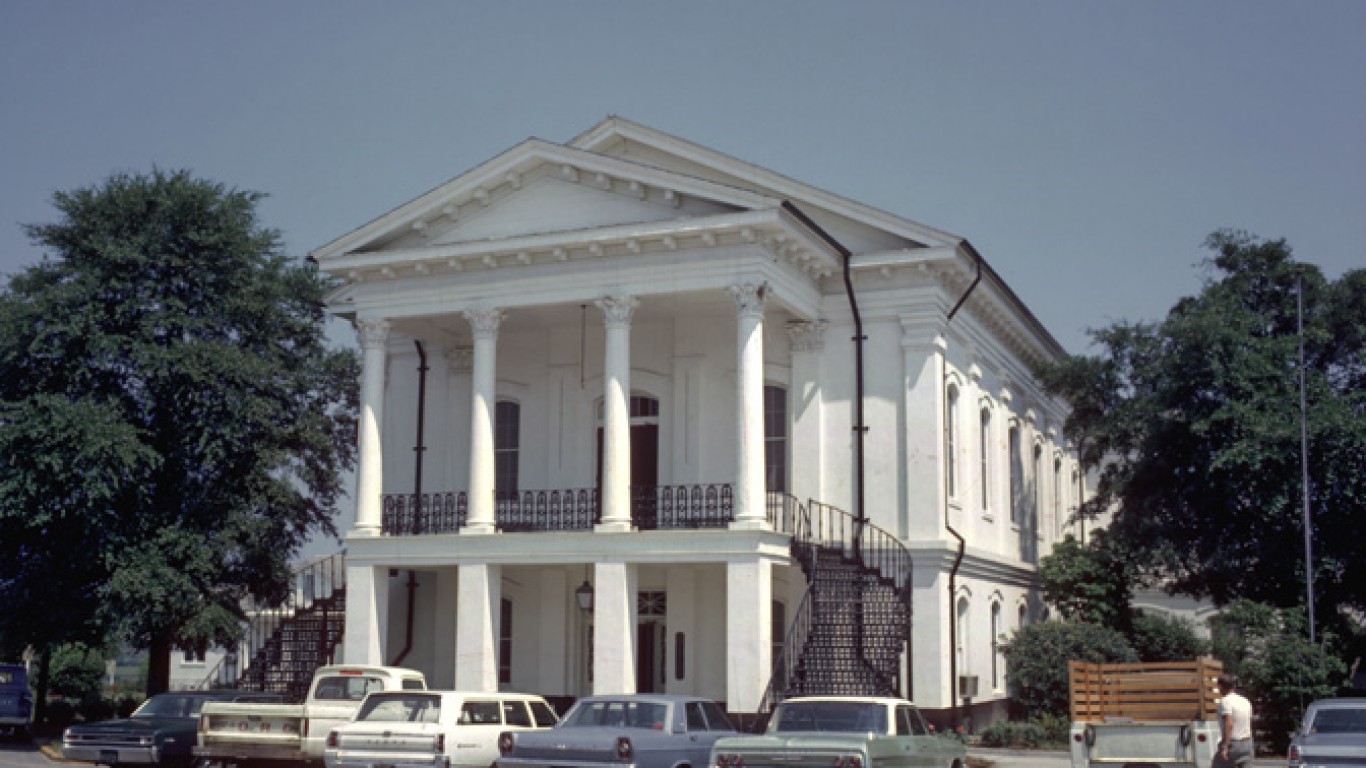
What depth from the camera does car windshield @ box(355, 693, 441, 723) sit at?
59.7 feet

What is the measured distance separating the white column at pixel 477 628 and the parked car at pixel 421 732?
312 inches

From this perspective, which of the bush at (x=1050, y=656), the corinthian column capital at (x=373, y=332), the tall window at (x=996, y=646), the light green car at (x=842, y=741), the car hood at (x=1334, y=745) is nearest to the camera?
the light green car at (x=842, y=741)

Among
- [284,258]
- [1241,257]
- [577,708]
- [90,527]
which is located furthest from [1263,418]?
[90,527]

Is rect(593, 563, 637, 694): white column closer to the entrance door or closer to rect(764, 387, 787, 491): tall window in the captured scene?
the entrance door

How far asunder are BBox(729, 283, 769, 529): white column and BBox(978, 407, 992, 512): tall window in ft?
26.9

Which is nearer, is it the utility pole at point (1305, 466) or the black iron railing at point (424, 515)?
the utility pole at point (1305, 466)

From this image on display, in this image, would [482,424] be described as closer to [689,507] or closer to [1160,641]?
[689,507]

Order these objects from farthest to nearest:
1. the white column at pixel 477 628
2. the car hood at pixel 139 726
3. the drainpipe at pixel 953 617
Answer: the drainpipe at pixel 953 617, the white column at pixel 477 628, the car hood at pixel 139 726

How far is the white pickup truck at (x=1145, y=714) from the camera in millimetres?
17297

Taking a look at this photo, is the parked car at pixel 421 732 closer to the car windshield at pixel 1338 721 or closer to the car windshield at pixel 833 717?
the car windshield at pixel 833 717

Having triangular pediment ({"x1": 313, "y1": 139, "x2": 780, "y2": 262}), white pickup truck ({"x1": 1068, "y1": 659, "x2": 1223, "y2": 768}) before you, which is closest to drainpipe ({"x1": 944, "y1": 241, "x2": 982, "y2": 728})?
triangular pediment ({"x1": 313, "y1": 139, "x2": 780, "y2": 262})

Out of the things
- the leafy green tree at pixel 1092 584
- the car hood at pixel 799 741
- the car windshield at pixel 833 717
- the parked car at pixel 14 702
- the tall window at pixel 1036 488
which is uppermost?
the tall window at pixel 1036 488

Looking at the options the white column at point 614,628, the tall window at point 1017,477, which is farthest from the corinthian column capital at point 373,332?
the tall window at point 1017,477

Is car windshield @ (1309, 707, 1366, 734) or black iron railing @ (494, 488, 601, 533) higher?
black iron railing @ (494, 488, 601, 533)
